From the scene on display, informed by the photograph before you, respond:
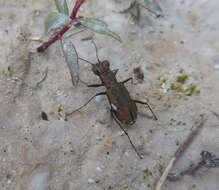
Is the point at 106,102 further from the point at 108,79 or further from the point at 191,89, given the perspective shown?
the point at 191,89

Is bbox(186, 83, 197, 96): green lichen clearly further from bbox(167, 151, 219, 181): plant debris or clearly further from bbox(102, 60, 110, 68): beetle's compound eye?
bbox(102, 60, 110, 68): beetle's compound eye

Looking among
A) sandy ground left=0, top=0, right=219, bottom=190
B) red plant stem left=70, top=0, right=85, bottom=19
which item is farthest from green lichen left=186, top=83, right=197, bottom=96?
red plant stem left=70, top=0, right=85, bottom=19

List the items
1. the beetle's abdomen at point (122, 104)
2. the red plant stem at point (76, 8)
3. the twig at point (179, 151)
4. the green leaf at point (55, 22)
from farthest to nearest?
the beetle's abdomen at point (122, 104) < the red plant stem at point (76, 8) < the twig at point (179, 151) < the green leaf at point (55, 22)

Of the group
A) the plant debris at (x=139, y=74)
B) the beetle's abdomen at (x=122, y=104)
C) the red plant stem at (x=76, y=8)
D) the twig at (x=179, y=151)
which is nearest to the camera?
the twig at (x=179, y=151)

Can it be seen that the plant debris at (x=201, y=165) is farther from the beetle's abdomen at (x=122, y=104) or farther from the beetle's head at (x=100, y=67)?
the beetle's head at (x=100, y=67)

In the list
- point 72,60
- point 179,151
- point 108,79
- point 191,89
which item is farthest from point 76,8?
point 179,151

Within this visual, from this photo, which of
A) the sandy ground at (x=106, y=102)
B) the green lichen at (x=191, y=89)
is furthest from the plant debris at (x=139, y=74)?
the green lichen at (x=191, y=89)
